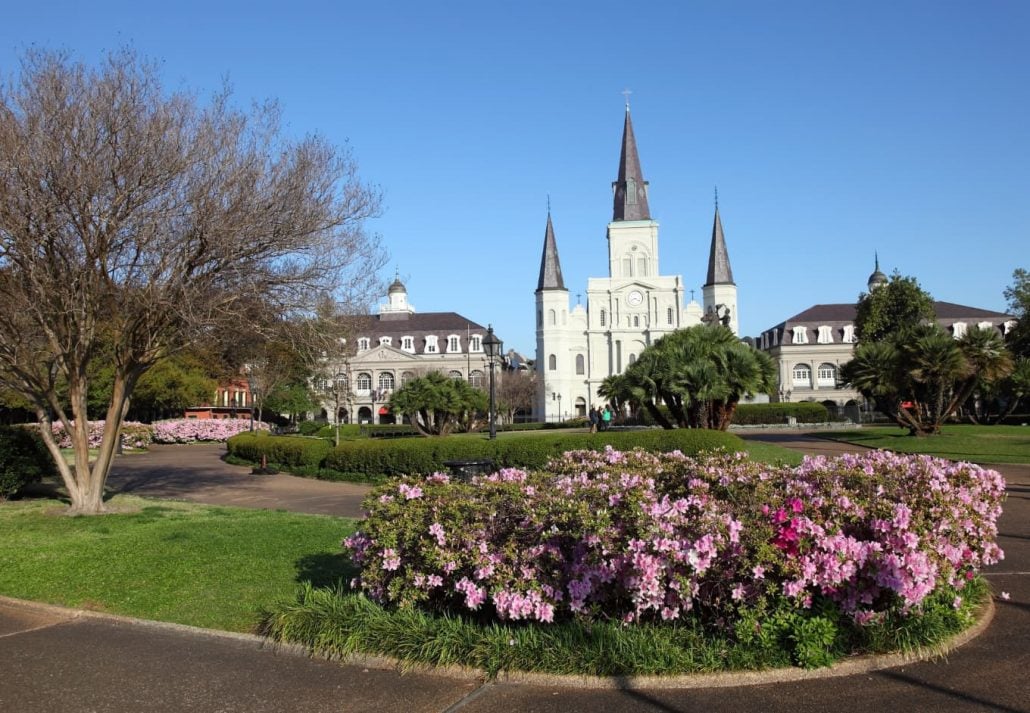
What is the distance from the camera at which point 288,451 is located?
24.2 m

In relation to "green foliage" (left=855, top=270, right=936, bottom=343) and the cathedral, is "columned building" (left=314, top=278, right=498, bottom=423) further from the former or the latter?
"green foliage" (left=855, top=270, right=936, bottom=343)

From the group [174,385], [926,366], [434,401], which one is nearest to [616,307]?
[174,385]

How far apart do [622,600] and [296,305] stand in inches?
376

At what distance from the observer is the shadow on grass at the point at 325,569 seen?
8.04m

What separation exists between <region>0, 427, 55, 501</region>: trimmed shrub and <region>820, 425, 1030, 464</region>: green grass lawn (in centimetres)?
2150

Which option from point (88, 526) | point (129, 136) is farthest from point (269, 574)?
point (129, 136)

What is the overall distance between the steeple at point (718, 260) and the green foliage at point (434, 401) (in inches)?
2428

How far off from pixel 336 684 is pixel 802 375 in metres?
93.3

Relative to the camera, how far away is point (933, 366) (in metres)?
27.3

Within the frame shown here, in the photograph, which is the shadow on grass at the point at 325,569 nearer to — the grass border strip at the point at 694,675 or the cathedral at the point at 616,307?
the grass border strip at the point at 694,675

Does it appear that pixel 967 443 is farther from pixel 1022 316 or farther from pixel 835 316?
pixel 835 316


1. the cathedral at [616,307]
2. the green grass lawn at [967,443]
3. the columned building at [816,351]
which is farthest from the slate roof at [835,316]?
the green grass lawn at [967,443]

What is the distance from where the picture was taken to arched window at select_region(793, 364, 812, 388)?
300ft

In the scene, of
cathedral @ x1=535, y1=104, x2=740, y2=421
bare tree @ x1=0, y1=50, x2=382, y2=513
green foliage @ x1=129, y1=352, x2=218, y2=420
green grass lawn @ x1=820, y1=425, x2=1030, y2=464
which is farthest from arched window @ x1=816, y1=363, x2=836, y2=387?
bare tree @ x1=0, y1=50, x2=382, y2=513
